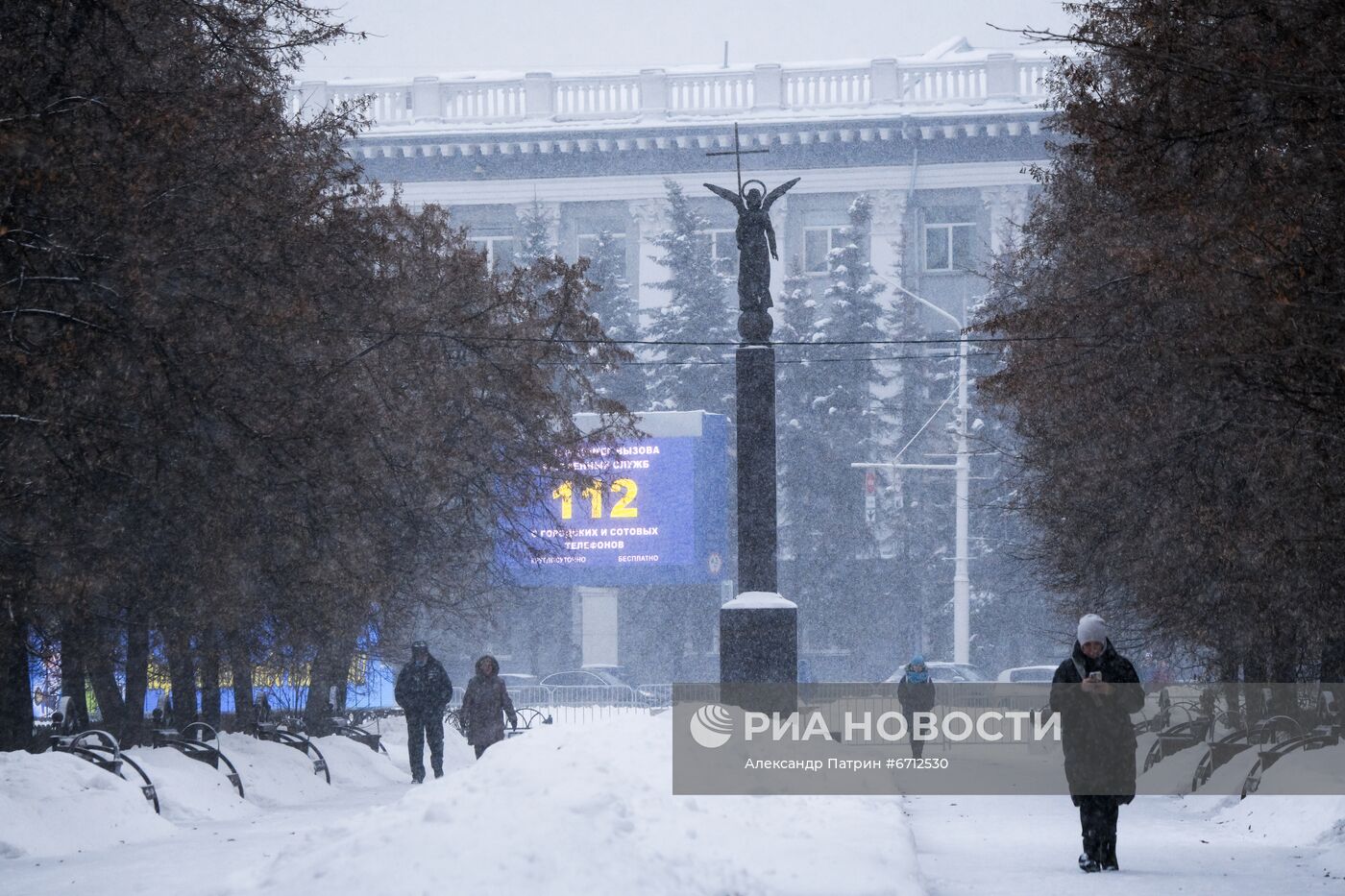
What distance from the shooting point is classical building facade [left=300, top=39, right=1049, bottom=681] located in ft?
184

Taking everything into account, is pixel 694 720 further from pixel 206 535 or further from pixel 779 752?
pixel 206 535

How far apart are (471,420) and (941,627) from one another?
113 ft

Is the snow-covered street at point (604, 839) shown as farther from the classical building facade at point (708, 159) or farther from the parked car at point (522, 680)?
the classical building facade at point (708, 159)

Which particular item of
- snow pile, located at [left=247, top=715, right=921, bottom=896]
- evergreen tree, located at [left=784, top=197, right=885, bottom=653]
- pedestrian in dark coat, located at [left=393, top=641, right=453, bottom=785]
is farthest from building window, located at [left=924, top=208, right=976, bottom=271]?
snow pile, located at [left=247, top=715, right=921, bottom=896]

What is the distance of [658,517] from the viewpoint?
3819 centimetres

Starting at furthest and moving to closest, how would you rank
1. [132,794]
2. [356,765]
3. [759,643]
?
[356,765], [759,643], [132,794]

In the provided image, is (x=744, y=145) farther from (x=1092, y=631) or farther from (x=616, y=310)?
(x=1092, y=631)

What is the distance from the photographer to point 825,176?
59188mm

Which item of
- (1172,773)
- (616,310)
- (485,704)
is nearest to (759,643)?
(485,704)

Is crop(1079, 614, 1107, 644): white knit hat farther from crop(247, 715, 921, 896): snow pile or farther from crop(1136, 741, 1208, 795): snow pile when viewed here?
crop(1136, 741, 1208, 795): snow pile

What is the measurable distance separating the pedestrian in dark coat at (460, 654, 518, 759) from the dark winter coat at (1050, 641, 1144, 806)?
9.59 metres

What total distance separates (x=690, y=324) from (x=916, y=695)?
34707mm

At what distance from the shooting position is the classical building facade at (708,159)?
184 ft

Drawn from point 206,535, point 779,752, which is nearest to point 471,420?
point 206,535
